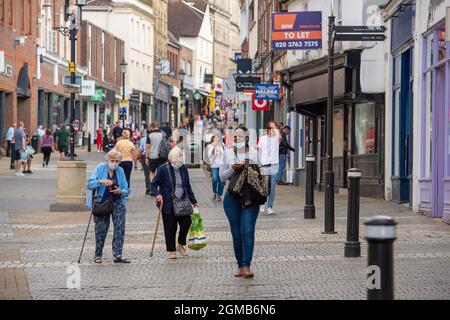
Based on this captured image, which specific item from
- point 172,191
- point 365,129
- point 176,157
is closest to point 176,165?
point 176,157

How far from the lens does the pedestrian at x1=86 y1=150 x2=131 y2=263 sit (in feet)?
47.3

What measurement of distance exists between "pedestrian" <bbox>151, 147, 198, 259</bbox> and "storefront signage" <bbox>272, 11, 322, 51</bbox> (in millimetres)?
8600

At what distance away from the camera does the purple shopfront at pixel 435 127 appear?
760 inches

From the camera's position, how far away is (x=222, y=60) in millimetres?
145000

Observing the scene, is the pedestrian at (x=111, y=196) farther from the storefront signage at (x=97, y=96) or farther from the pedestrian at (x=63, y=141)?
the storefront signage at (x=97, y=96)

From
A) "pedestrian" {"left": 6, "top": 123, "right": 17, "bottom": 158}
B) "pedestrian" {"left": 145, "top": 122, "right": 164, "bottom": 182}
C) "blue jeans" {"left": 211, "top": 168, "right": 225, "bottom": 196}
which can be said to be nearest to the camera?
"blue jeans" {"left": 211, "top": 168, "right": 225, "bottom": 196}

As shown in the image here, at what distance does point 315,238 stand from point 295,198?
35.4 ft

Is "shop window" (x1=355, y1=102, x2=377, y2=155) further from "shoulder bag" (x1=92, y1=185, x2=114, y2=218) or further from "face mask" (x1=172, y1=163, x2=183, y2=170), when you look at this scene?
"shoulder bag" (x1=92, y1=185, x2=114, y2=218)

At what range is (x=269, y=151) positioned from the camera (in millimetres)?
22266

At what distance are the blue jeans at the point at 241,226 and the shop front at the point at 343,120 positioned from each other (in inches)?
528

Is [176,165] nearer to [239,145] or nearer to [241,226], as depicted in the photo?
[239,145]

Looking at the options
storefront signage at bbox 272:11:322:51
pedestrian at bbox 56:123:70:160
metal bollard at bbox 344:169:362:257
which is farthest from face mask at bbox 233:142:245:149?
pedestrian at bbox 56:123:70:160

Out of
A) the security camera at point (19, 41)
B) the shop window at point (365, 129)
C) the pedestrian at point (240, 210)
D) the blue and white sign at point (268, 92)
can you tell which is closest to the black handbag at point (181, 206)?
the pedestrian at point (240, 210)
